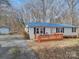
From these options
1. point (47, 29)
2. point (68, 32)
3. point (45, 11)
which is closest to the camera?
point (47, 29)

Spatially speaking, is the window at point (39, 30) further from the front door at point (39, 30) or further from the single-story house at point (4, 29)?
the single-story house at point (4, 29)

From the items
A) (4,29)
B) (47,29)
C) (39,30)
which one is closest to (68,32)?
(47,29)

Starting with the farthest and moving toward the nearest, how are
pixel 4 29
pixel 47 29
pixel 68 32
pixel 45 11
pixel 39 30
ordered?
pixel 4 29, pixel 45 11, pixel 68 32, pixel 47 29, pixel 39 30

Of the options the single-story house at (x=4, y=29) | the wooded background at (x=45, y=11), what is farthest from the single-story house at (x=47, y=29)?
the single-story house at (x=4, y=29)

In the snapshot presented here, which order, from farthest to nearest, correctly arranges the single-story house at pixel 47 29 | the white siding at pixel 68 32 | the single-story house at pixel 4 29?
the single-story house at pixel 4 29 < the white siding at pixel 68 32 < the single-story house at pixel 47 29

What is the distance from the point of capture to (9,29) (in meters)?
49.4

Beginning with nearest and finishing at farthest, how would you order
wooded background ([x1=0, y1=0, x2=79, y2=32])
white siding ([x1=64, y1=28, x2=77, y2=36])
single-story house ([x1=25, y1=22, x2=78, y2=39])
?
single-story house ([x1=25, y1=22, x2=78, y2=39]) < white siding ([x1=64, y1=28, x2=77, y2=36]) < wooded background ([x1=0, y1=0, x2=79, y2=32])

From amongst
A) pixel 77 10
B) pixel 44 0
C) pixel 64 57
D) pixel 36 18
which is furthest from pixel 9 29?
pixel 64 57

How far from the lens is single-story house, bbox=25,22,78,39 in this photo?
2127 centimetres

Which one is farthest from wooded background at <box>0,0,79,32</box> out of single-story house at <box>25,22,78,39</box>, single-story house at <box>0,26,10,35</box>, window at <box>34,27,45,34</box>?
window at <box>34,27,45,34</box>

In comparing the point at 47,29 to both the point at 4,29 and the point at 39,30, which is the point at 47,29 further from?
the point at 4,29

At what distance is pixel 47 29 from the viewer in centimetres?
2234

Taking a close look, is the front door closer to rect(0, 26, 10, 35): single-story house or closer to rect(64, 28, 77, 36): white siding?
rect(64, 28, 77, 36): white siding

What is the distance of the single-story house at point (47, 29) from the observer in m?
21.3
